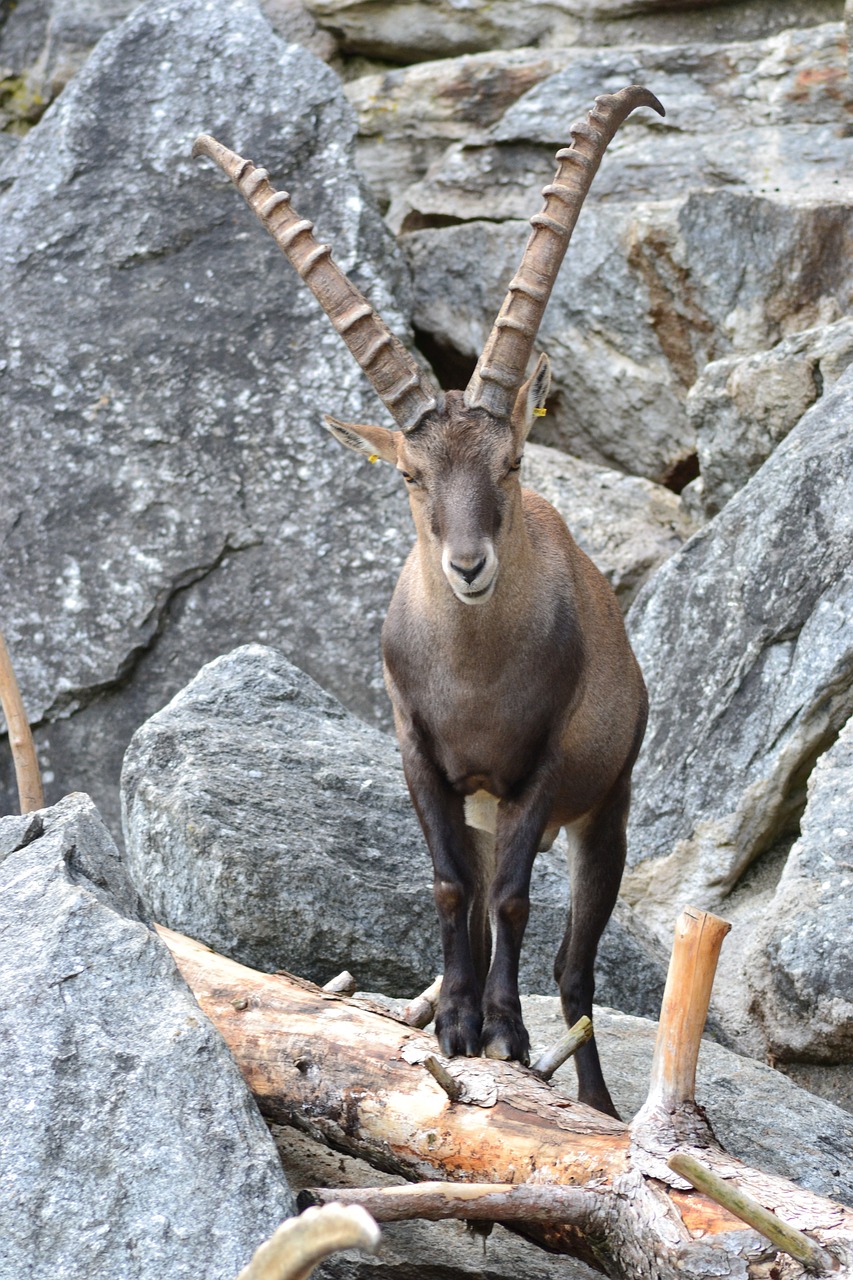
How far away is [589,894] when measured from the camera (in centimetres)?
543

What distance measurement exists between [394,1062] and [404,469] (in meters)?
1.95

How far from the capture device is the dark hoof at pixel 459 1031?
4.42 metres

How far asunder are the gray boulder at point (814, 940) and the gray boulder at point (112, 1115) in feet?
8.49

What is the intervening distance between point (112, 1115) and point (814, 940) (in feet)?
9.87

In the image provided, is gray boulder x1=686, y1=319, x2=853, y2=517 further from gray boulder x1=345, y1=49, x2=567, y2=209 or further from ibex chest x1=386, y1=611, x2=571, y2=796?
ibex chest x1=386, y1=611, x2=571, y2=796

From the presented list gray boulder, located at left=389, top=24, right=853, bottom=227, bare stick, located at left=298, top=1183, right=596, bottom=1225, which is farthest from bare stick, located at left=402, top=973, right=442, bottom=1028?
gray boulder, located at left=389, top=24, right=853, bottom=227

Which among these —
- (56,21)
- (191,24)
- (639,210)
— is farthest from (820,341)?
(56,21)

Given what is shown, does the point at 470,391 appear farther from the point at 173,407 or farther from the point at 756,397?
the point at 173,407

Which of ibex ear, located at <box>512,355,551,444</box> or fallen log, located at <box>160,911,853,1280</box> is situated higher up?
ibex ear, located at <box>512,355,551,444</box>

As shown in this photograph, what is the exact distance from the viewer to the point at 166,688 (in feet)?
28.0

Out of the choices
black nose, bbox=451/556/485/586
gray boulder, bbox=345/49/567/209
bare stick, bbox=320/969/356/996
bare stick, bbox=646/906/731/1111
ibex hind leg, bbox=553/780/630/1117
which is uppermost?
gray boulder, bbox=345/49/567/209

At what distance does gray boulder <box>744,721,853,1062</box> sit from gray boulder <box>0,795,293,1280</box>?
259 centimetres

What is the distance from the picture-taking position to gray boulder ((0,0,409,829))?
335 inches

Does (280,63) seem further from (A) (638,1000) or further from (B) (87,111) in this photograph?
(A) (638,1000)
